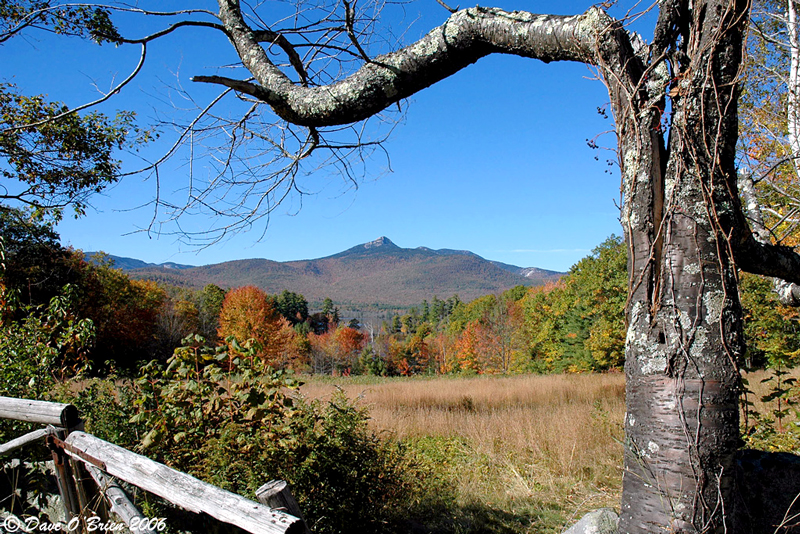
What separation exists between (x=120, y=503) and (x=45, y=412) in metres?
0.98

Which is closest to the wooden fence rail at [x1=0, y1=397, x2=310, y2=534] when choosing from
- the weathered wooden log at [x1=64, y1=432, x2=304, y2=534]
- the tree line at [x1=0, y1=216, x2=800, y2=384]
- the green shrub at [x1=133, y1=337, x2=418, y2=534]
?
the weathered wooden log at [x1=64, y1=432, x2=304, y2=534]

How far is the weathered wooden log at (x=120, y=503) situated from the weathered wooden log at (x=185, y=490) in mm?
123

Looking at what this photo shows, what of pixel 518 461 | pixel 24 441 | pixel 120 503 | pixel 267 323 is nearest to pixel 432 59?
pixel 120 503

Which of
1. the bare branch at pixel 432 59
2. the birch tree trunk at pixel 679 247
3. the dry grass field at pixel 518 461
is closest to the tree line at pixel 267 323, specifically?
the birch tree trunk at pixel 679 247

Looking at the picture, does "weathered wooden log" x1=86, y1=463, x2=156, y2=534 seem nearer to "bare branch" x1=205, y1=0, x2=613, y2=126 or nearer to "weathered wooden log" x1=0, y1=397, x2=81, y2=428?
"weathered wooden log" x1=0, y1=397, x2=81, y2=428

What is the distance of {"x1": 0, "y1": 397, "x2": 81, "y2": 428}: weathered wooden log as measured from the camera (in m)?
2.96

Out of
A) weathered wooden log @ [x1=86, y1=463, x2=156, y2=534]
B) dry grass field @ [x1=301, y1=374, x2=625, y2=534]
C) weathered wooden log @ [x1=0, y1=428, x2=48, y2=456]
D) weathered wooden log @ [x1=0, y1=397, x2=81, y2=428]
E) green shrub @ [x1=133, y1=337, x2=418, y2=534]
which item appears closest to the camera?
weathered wooden log @ [x1=86, y1=463, x2=156, y2=534]

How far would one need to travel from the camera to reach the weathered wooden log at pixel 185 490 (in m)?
1.64

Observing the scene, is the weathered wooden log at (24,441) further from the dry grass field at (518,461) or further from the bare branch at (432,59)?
the bare branch at (432,59)

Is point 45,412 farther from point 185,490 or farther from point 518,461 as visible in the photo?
point 518,461

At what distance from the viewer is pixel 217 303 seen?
2675 inches

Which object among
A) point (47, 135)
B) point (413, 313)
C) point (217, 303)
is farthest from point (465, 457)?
point (413, 313)

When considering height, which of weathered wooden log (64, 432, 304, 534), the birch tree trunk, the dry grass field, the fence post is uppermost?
the birch tree trunk

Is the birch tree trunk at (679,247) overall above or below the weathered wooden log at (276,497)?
above
